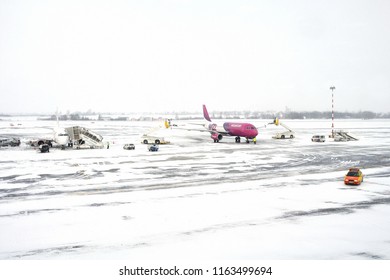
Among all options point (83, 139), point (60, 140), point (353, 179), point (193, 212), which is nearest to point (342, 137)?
point (353, 179)

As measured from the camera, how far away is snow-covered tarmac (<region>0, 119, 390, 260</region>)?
12.9 m

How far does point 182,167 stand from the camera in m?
33.2

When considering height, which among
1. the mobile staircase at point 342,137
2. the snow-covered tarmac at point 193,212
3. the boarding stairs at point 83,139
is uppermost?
the boarding stairs at point 83,139

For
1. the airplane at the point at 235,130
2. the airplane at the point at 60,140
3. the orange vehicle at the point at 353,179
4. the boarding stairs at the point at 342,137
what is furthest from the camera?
the boarding stairs at the point at 342,137

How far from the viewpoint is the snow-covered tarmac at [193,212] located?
12.9 metres

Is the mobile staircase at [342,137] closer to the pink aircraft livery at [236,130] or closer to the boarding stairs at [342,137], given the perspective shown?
the boarding stairs at [342,137]

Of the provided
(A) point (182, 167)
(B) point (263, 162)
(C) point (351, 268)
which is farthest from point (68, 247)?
(B) point (263, 162)

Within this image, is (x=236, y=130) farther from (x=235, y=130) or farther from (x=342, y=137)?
(x=342, y=137)

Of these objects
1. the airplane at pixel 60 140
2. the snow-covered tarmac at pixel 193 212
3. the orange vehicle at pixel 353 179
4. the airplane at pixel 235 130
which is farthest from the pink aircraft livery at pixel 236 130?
the orange vehicle at pixel 353 179

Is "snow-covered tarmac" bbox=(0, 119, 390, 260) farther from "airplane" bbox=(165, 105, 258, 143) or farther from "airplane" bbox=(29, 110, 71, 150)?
"airplane" bbox=(165, 105, 258, 143)

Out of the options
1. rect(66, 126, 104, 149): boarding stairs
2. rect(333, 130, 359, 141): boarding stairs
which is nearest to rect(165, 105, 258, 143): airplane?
rect(66, 126, 104, 149): boarding stairs

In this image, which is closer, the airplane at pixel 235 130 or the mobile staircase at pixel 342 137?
the airplane at pixel 235 130

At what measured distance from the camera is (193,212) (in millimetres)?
17969

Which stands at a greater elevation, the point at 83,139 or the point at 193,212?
the point at 83,139
